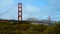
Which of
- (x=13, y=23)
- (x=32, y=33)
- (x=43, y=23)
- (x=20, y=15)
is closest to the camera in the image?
(x=32, y=33)

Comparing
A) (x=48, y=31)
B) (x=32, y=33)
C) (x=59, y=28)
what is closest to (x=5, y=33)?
(x=32, y=33)

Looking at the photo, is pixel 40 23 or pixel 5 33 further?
pixel 40 23

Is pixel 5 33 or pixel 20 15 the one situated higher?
pixel 20 15

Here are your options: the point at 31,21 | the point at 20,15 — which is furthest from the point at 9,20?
the point at 20,15

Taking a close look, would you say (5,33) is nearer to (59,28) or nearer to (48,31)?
(48,31)

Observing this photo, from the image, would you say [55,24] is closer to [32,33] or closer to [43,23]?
[32,33]

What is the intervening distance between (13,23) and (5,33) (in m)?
2.03

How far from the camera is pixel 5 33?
16.3 ft

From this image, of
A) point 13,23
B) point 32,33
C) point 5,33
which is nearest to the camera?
point 32,33

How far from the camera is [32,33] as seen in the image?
15.2 feet

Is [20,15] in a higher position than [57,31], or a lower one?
higher

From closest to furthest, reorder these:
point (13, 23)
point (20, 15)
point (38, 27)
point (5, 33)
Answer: point (5, 33), point (38, 27), point (13, 23), point (20, 15)

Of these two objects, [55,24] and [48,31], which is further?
[55,24]

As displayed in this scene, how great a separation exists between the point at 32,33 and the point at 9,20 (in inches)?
98.4
